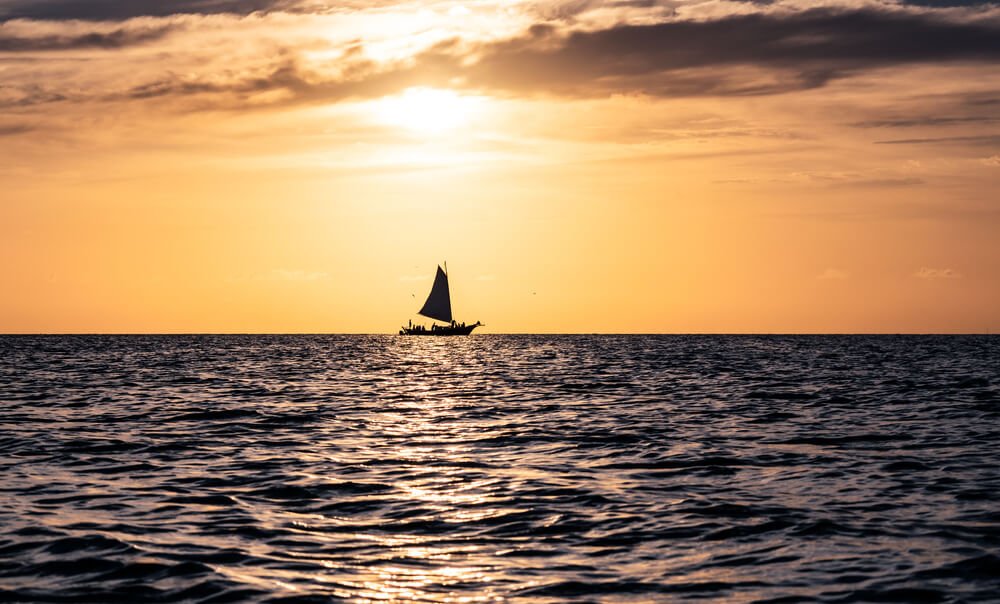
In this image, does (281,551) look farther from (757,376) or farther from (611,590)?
(757,376)

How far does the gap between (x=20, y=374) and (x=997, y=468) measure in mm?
61102

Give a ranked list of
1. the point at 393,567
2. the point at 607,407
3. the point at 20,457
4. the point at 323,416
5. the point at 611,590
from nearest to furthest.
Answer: the point at 611,590
the point at 393,567
the point at 20,457
the point at 323,416
the point at 607,407


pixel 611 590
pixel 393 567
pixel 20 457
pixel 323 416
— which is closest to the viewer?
pixel 611 590

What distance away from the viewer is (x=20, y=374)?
68.6 metres

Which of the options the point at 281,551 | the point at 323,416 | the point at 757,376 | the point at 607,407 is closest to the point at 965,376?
the point at 757,376

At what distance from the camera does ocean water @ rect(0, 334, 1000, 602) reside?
13.8 m

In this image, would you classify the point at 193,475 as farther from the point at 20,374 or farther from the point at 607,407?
the point at 20,374

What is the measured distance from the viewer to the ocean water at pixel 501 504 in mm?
13758

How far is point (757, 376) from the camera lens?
67.6 metres

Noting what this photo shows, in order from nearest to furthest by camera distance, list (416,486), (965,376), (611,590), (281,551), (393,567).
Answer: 1. (611,590)
2. (393,567)
3. (281,551)
4. (416,486)
5. (965,376)

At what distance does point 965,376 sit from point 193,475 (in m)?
56.9

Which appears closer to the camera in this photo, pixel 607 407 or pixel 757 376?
pixel 607 407

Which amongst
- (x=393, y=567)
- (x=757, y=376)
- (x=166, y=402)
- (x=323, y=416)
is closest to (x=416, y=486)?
(x=393, y=567)

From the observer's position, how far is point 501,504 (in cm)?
1939
